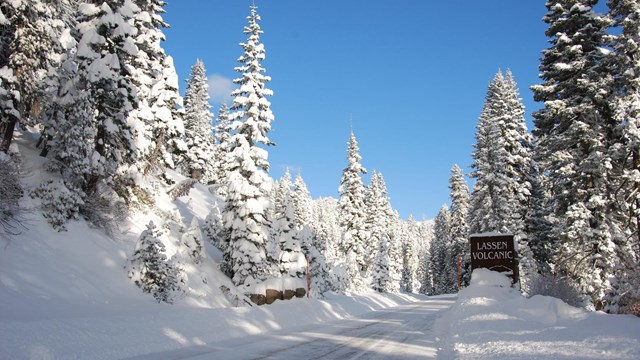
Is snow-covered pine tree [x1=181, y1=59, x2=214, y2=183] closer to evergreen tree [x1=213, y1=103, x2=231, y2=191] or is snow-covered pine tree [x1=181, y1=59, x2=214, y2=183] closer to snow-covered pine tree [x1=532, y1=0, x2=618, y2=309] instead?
evergreen tree [x1=213, y1=103, x2=231, y2=191]

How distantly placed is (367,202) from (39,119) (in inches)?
1909

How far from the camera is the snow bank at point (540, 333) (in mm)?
8302

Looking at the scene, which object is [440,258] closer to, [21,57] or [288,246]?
[288,246]

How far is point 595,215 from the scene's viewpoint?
20172mm

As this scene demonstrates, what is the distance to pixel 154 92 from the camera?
30000mm

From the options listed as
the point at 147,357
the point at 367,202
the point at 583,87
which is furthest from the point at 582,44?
the point at 367,202

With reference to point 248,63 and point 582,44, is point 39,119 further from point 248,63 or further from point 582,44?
point 582,44

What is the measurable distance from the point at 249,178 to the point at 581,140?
17639 mm

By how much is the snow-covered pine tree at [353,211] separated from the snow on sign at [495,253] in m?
30.3

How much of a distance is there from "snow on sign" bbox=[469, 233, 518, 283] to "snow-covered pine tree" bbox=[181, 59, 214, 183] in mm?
33784

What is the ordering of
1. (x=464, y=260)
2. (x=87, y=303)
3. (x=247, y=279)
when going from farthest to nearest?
1. (x=464, y=260)
2. (x=247, y=279)
3. (x=87, y=303)

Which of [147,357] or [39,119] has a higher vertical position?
[39,119]

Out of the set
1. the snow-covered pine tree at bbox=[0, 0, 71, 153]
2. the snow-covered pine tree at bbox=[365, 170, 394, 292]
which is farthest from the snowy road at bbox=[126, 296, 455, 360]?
the snow-covered pine tree at bbox=[365, 170, 394, 292]

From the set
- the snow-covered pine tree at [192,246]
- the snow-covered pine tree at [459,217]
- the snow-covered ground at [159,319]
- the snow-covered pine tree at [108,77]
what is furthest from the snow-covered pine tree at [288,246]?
the snow-covered pine tree at [459,217]
